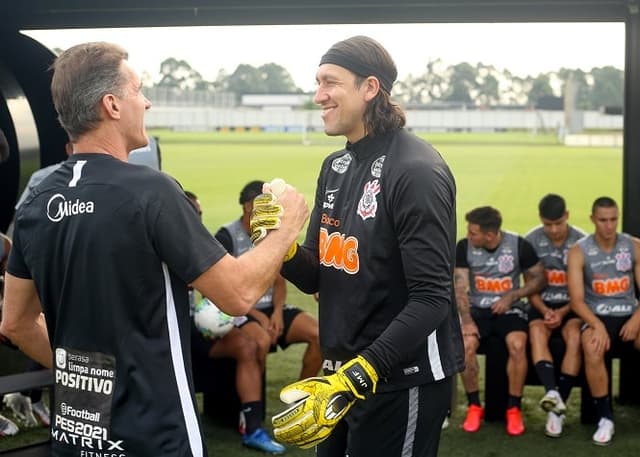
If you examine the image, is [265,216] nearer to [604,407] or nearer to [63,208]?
[63,208]

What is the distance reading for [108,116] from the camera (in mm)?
2184

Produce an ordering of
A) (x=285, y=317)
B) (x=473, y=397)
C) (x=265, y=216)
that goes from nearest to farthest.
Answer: (x=265, y=216), (x=473, y=397), (x=285, y=317)

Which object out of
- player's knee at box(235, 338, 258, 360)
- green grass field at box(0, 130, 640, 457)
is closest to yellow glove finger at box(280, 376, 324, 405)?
green grass field at box(0, 130, 640, 457)

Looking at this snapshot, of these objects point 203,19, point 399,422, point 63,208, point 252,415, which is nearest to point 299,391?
point 399,422

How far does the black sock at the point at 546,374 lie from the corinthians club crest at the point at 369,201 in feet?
11.7

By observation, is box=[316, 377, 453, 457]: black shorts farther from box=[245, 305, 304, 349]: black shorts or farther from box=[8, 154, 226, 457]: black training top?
box=[245, 305, 304, 349]: black shorts

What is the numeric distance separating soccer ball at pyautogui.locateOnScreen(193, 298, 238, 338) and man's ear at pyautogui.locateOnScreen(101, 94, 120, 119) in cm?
344

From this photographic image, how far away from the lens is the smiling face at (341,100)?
8.95ft

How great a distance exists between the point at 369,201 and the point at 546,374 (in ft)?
11.8

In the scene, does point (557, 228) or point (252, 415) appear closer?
point (252, 415)

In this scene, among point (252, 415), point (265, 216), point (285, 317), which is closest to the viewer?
Answer: point (265, 216)

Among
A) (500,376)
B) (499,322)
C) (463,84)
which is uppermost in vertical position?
(463,84)

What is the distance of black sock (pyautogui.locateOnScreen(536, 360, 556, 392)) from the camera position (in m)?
5.80

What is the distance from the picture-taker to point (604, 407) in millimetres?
5676
